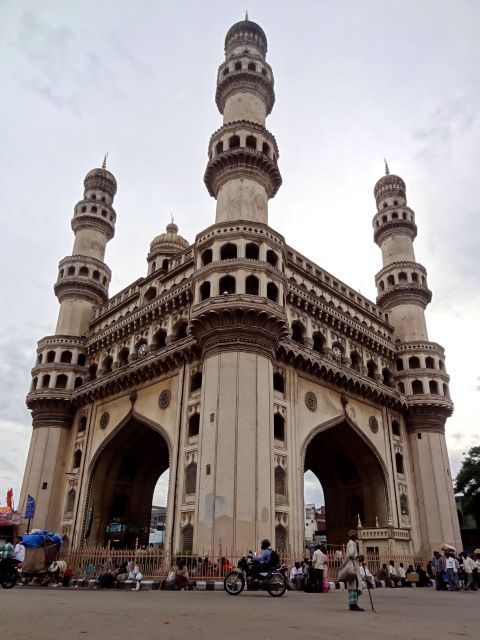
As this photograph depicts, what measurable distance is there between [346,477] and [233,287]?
1649 centimetres

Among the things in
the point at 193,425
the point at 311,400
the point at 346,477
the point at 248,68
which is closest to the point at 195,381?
the point at 193,425

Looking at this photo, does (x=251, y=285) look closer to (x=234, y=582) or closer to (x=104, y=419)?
(x=104, y=419)

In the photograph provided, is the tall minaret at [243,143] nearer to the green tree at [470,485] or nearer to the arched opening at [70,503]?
the arched opening at [70,503]

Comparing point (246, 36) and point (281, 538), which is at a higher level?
point (246, 36)

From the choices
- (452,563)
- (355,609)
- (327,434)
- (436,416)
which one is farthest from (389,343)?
(355,609)

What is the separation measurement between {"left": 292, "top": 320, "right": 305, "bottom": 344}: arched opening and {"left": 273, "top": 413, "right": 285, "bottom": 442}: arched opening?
5.61 meters

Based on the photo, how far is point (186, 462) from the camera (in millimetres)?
25656

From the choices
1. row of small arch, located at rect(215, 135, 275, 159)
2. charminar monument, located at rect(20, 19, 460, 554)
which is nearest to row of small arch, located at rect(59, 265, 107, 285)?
charminar monument, located at rect(20, 19, 460, 554)

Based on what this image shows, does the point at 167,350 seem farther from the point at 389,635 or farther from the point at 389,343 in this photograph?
the point at 389,635

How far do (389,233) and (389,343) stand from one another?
10756 millimetres

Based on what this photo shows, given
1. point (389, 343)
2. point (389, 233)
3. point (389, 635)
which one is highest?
point (389, 233)

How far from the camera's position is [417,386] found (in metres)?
37.1

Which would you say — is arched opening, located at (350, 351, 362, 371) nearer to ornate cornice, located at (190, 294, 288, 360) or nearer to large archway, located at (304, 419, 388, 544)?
large archway, located at (304, 419, 388, 544)

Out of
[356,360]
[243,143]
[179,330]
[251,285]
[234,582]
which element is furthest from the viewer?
[356,360]
